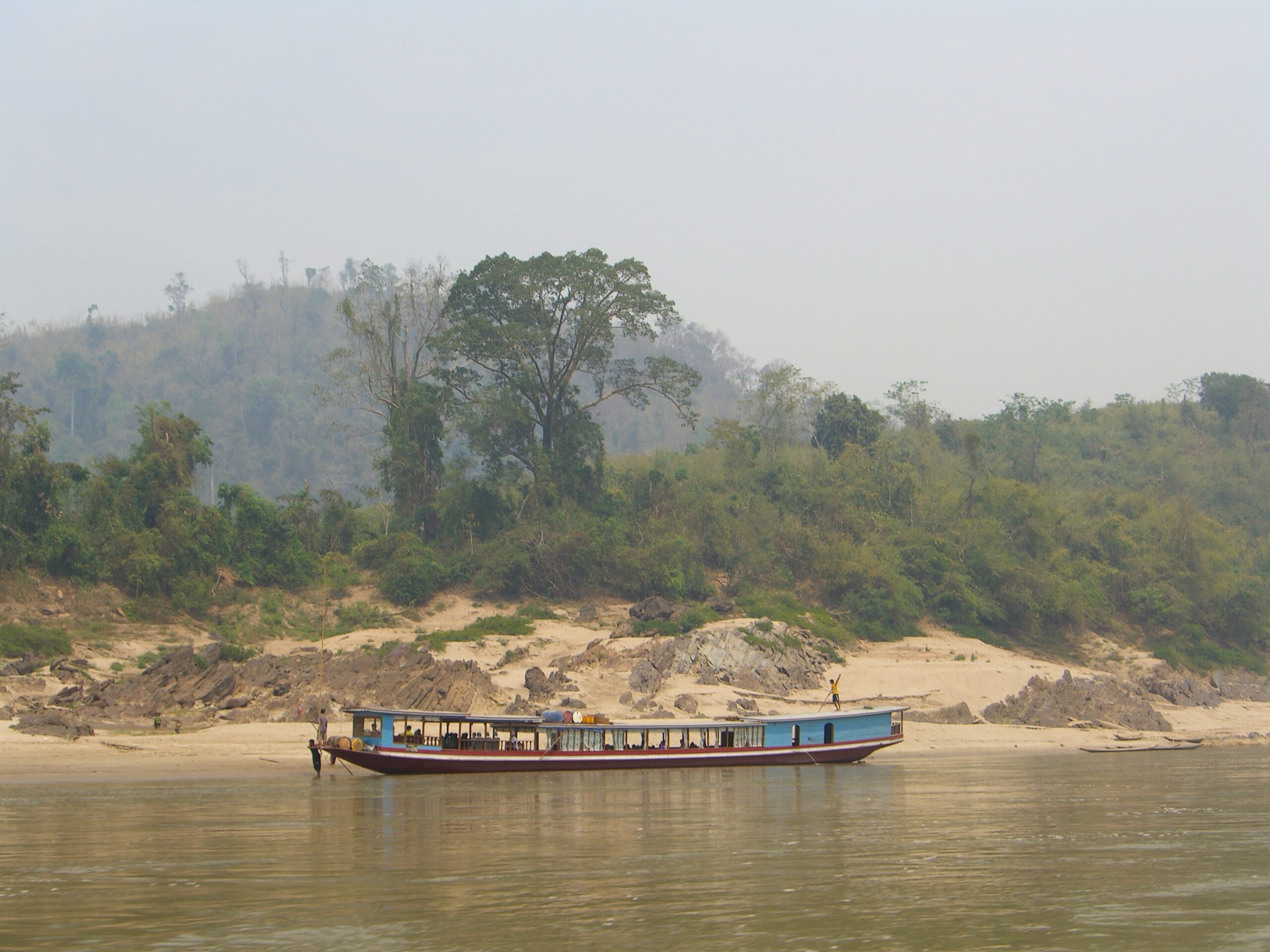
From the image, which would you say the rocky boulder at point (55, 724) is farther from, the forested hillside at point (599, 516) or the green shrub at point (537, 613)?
the green shrub at point (537, 613)

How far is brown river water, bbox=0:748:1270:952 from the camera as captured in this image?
11609mm

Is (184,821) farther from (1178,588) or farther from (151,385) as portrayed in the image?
(151,385)

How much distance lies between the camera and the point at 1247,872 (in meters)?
15.1

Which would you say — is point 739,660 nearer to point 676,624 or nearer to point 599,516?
point 676,624

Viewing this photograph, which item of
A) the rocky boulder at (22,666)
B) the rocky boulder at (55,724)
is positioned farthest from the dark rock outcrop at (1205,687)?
the rocky boulder at (22,666)

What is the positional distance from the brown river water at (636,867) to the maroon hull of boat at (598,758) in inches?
99.6

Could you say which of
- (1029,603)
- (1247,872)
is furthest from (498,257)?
(1247,872)

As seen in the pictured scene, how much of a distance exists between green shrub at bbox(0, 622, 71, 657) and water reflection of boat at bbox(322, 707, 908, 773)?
1323 centimetres

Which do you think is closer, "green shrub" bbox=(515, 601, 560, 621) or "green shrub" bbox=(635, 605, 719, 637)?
"green shrub" bbox=(635, 605, 719, 637)

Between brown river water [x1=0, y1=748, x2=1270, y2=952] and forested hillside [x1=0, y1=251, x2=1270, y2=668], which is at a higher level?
forested hillside [x1=0, y1=251, x2=1270, y2=668]

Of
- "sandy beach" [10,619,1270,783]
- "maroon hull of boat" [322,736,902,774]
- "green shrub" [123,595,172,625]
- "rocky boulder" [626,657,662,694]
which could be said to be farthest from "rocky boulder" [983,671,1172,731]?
"green shrub" [123,595,172,625]

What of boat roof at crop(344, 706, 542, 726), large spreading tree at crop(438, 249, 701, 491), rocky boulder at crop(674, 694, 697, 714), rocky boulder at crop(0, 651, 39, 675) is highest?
large spreading tree at crop(438, 249, 701, 491)

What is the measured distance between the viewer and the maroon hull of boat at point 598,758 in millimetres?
28469

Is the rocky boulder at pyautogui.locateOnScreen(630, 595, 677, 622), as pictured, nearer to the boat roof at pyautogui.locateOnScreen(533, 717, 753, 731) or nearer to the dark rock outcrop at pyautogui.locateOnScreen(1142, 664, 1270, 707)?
the boat roof at pyautogui.locateOnScreen(533, 717, 753, 731)
